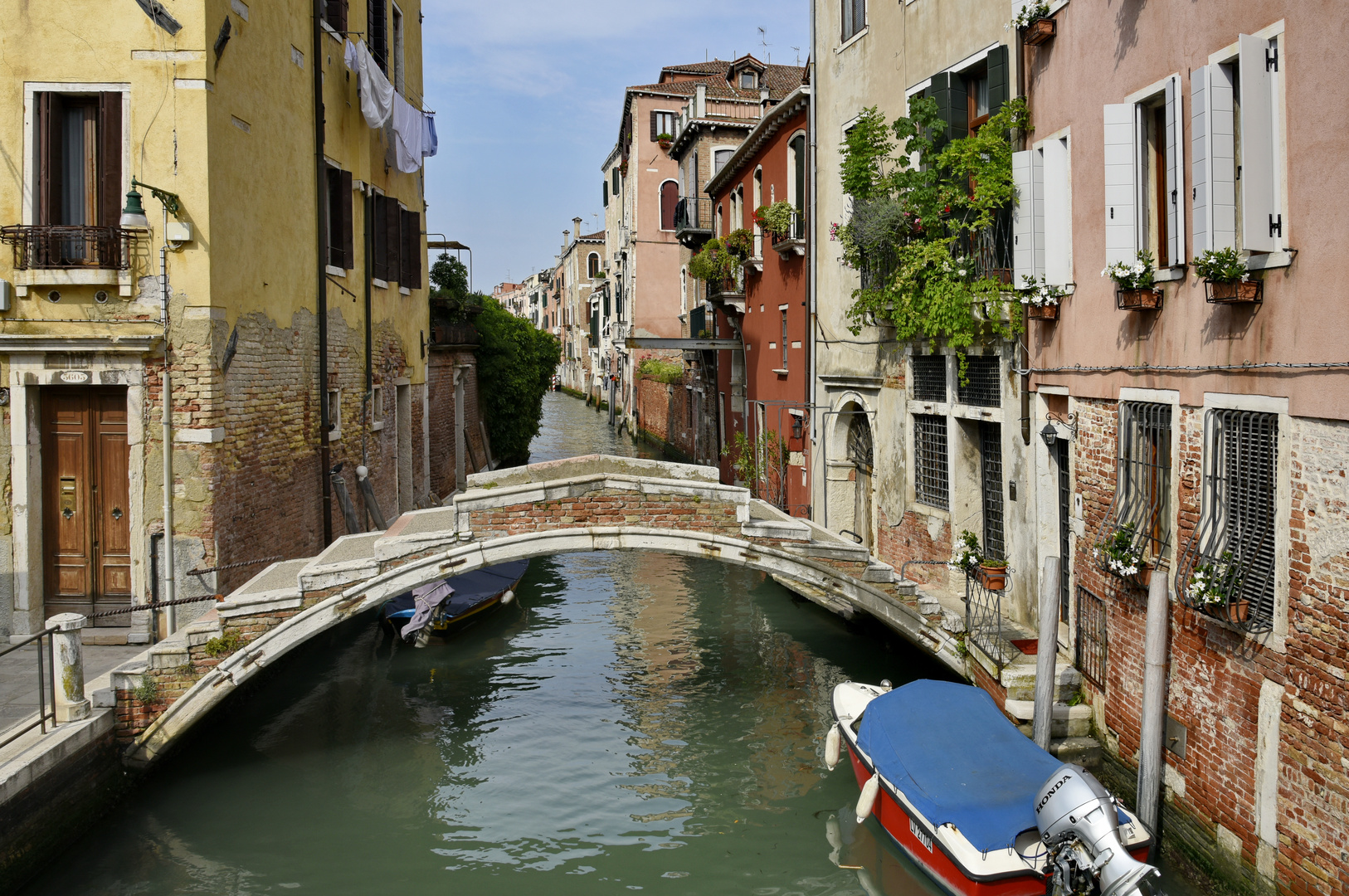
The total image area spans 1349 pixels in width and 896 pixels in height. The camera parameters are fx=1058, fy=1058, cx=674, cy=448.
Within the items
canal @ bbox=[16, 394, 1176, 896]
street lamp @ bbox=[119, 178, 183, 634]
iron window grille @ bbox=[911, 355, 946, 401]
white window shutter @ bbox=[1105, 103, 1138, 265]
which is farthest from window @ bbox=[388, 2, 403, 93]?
white window shutter @ bbox=[1105, 103, 1138, 265]

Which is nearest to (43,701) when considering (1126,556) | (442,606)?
(442,606)

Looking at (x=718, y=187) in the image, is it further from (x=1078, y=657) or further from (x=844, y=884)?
(x=844, y=884)

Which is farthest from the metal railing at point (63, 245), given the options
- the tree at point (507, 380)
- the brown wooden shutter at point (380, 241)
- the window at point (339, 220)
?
the tree at point (507, 380)

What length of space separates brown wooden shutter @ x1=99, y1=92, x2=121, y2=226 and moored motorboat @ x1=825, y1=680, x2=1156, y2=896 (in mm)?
6227

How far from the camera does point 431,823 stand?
6805mm

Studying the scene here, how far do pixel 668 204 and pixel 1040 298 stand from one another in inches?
866

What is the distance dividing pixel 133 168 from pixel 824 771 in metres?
6.46

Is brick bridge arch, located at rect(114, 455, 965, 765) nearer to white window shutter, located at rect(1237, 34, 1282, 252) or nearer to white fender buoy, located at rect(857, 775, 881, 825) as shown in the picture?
white fender buoy, located at rect(857, 775, 881, 825)

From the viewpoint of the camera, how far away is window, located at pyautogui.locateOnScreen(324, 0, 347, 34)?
33.1 ft

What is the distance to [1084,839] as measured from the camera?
4727 millimetres

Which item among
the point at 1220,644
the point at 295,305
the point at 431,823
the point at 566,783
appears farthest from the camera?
the point at 295,305

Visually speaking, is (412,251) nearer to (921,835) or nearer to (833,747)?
(833,747)

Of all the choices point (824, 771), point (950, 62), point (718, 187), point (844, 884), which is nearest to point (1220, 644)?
point (844, 884)

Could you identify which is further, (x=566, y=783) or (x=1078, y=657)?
(x=566, y=783)
